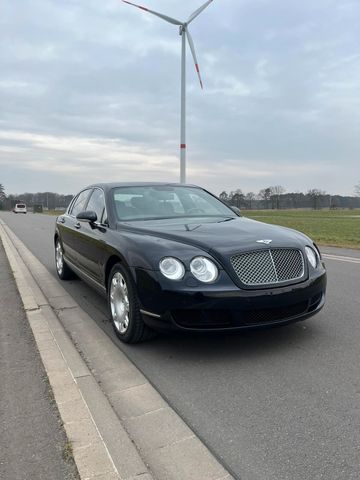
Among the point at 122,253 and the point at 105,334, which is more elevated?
the point at 122,253

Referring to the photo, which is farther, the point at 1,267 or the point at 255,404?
the point at 1,267

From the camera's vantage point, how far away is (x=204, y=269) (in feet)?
12.3

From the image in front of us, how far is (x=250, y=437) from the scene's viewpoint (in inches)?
107

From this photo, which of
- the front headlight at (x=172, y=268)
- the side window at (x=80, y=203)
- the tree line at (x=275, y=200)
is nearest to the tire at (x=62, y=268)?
the side window at (x=80, y=203)

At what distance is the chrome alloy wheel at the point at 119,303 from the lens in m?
4.31

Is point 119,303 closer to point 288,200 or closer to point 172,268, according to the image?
point 172,268

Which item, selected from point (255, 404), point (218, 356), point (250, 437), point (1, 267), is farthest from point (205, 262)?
point (1, 267)

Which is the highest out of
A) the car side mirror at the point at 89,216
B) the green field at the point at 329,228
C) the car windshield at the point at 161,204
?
the car windshield at the point at 161,204

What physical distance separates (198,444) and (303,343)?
195cm

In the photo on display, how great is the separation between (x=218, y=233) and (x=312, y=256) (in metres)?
0.94

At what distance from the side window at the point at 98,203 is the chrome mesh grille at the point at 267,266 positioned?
2.06 m

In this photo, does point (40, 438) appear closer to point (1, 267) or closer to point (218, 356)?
point (218, 356)

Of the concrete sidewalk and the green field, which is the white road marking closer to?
the green field

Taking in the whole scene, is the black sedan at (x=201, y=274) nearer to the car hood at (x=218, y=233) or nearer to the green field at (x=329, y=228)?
the car hood at (x=218, y=233)
